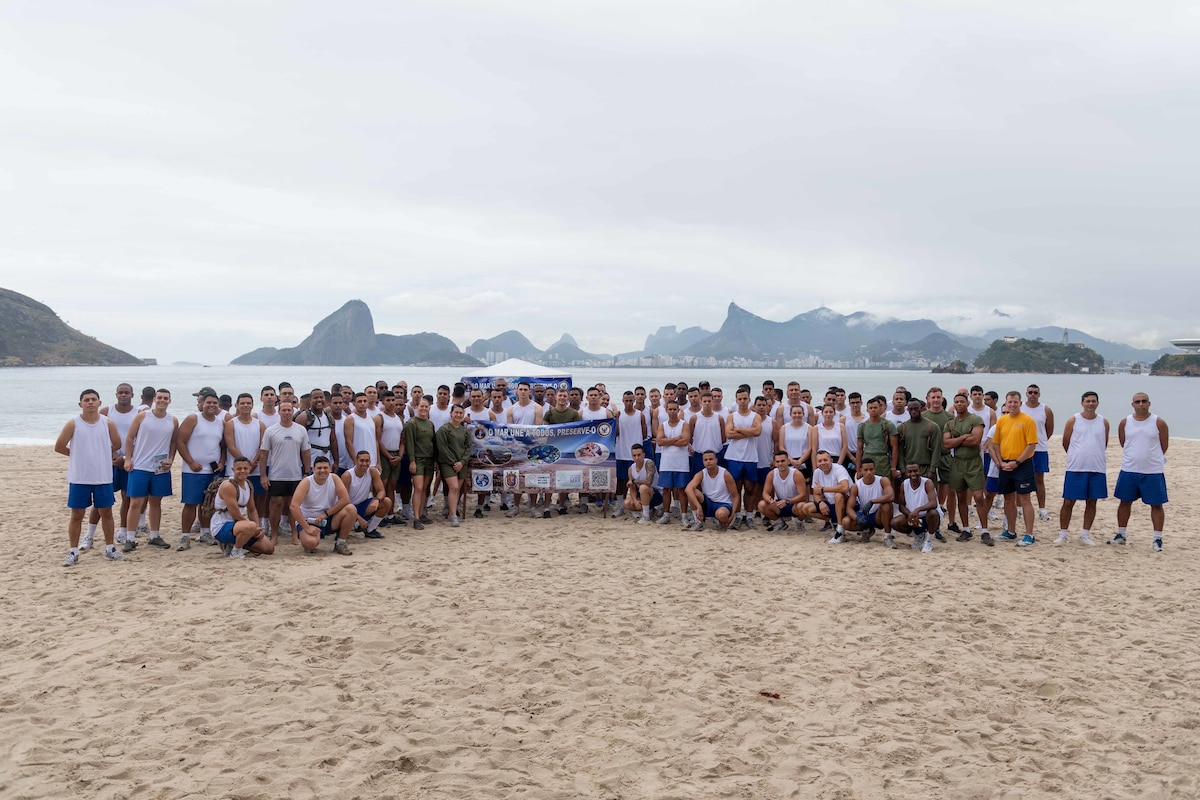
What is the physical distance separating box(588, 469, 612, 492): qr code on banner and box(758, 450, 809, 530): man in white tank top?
83.0 inches

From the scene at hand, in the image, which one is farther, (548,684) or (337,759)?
(548,684)

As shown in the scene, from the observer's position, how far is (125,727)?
4121mm

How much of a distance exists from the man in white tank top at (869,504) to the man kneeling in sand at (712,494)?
1415 mm

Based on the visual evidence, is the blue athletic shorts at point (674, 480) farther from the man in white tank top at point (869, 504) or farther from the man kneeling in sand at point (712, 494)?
the man in white tank top at point (869, 504)

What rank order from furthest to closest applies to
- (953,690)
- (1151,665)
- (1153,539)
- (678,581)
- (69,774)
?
1. (1153,539)
2. (678,581)
3. (1151,665)
4. (953,690)
5. (69,774)

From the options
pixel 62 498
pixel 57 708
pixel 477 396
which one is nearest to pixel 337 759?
pixel 57 708

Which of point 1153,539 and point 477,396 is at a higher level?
point 477,396

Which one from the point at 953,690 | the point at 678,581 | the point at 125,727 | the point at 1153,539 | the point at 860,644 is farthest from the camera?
the point at 1153,539

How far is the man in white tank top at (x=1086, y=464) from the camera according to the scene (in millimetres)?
8336

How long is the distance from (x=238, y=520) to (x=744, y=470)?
6.06 m

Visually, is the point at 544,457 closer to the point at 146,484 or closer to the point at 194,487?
the point at 194,487

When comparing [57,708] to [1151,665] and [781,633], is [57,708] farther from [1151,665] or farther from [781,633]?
[1151,665]

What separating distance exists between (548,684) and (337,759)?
4.68 ft

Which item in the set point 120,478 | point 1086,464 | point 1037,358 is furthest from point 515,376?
point 1037,358
